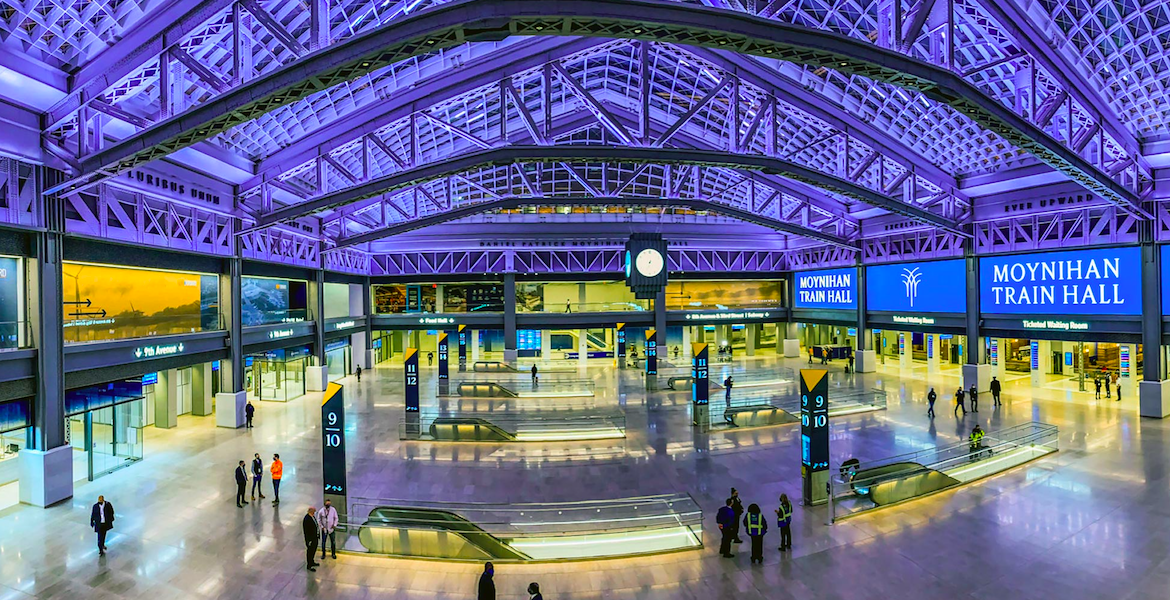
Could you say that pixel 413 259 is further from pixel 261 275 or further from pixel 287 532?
pixel 287 532

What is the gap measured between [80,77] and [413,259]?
3048 centimetres

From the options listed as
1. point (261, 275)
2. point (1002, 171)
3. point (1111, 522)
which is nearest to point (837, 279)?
point (1002, 171)

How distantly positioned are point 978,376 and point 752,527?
25992 millimetres

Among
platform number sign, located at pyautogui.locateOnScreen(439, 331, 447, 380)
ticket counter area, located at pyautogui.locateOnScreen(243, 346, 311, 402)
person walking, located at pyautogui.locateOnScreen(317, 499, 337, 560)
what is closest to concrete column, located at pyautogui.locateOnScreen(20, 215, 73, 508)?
person walking, located at pyautogui.locateOnScreen(317, 499, 337, 560)

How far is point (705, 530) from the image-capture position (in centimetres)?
1288

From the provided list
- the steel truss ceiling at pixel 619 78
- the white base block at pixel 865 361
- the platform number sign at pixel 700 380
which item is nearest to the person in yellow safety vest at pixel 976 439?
the steel truss ceiling at pixel 619 78

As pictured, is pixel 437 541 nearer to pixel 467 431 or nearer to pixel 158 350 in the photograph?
pixel 467 431

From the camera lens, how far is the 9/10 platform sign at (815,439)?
47.3 ft

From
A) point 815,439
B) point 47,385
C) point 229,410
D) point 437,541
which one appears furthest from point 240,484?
point 815,439

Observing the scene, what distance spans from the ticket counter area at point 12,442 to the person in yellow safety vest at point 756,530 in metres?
19.7

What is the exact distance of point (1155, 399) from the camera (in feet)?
77.3

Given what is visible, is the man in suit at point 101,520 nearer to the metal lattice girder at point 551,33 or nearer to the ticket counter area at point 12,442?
the ticket counter area at point 12,442

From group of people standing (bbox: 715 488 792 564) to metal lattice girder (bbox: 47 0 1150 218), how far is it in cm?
910

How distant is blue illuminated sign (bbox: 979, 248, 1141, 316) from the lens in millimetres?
24891
